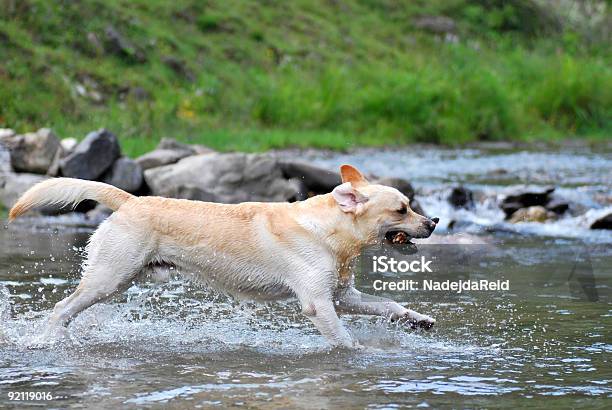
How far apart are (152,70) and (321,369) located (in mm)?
19505

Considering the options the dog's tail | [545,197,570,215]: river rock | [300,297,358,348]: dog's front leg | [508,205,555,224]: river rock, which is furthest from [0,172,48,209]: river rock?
[300,297,358,348]: dog's front leg

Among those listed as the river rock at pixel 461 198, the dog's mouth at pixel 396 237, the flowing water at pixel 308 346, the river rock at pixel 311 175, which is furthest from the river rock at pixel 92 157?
the dog's mouth at pixel 396 237

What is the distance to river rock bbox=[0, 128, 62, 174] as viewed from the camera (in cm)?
1552

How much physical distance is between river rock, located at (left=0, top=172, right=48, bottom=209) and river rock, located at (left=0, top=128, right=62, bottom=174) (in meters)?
0.41

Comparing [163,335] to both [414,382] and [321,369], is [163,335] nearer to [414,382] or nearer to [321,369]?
[321,369]

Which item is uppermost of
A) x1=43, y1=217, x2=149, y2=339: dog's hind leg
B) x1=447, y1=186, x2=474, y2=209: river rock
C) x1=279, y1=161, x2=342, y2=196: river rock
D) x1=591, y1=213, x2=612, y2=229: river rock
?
x1=43, y1=217, x2=149, y2=339: dog's hind leg

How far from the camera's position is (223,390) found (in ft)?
20.8

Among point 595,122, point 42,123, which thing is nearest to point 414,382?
point 42,123

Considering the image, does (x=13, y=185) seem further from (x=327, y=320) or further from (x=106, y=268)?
(x=327, y=320)

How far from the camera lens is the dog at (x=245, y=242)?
7.55 meters

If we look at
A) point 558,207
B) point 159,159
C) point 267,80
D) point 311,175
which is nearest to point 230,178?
point 311,175

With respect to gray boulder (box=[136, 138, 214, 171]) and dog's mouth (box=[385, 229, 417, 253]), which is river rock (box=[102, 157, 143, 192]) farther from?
dog's mouth (box=[385, 229, 417, 253])

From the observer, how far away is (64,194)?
7.61m

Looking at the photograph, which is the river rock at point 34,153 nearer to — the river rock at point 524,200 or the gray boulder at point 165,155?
the gray boulder at point 165,155
